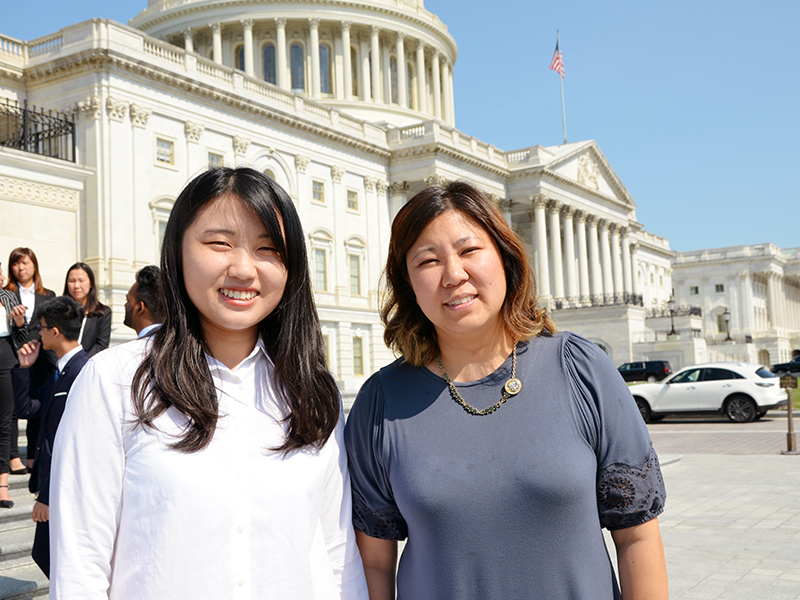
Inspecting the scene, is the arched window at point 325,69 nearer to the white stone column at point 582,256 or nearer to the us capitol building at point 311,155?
the us capitol building at point 311,155

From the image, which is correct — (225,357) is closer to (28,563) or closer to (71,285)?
(28,563)

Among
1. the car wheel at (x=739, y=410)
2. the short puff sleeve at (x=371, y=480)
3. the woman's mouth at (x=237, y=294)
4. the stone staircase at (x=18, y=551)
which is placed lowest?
the car wheel at (x=739, y=410)

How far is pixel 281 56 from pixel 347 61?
17.1 ft

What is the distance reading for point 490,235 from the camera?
2.82 metres

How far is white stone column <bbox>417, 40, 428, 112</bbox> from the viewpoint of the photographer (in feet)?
220

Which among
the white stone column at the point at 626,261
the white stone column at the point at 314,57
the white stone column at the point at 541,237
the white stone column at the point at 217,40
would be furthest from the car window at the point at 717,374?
the white stone column at the point at 217,40

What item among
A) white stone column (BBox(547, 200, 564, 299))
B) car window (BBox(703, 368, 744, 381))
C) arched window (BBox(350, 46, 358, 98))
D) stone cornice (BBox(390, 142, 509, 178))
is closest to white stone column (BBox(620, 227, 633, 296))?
white stone column (BBox(547, 200, 564, 299))

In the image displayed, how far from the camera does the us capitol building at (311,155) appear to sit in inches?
1214

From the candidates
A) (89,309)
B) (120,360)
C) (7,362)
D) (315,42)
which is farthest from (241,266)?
(315,42)

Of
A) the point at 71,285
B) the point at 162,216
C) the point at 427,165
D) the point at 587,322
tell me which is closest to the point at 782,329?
the point at 587,322

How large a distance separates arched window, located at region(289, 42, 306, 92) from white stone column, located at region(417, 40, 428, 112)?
34.5ft

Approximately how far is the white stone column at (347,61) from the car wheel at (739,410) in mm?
45394

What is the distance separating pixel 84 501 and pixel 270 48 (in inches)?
2560

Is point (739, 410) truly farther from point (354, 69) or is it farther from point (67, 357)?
point (354, 69)
